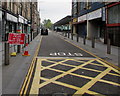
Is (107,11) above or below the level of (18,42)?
above

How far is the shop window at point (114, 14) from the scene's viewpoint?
1930 cm

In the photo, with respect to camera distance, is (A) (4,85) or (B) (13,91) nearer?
(B) (13,91)

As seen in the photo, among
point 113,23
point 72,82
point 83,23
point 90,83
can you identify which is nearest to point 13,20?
point 113,23

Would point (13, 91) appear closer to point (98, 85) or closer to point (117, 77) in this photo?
point (98, 85)

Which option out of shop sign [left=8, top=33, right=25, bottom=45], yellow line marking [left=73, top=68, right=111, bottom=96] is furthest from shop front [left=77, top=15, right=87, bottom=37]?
yellow line marking [left=73, top=68, right=111, bottom=96]

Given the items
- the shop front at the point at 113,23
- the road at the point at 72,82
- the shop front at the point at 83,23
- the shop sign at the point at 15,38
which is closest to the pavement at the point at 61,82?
the road at the point at 72,82

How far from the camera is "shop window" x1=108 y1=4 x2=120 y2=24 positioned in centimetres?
1930

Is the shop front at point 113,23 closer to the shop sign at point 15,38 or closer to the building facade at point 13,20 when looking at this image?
the building facade at point 13,20

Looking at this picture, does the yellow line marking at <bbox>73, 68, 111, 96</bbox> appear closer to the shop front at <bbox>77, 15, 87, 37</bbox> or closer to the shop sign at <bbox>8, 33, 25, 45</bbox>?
the shop sign at <bbox>8, 33, 25, 45</bbox>

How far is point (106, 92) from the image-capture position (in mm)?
5363

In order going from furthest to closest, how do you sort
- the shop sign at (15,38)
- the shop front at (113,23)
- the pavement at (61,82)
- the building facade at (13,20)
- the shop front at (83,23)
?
the shop front at (83,23) → the shop front at (113,23) → the building facade at (13,20) → the shop sign at (15,38) → the pavement at (61,82)

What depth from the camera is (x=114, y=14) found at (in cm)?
2016

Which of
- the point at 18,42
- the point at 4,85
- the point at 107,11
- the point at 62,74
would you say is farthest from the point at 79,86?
the point at 107,11

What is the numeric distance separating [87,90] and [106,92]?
61cm
